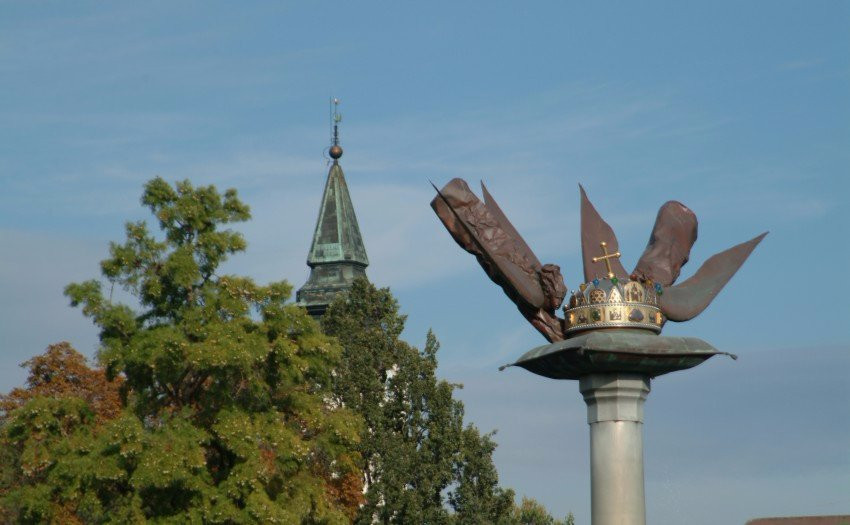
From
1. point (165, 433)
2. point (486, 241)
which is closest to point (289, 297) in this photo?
point (165, 433)

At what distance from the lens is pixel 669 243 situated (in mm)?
30828

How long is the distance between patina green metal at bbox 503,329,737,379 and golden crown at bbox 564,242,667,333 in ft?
0.54

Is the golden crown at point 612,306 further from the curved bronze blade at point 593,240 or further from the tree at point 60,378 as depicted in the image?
the tree at point 60,378

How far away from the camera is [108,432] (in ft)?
118

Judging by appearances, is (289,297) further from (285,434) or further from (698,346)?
(698,346)

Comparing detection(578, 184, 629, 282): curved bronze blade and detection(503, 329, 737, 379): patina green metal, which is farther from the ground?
detection(578, 184, 629, 282): curved bronze blade

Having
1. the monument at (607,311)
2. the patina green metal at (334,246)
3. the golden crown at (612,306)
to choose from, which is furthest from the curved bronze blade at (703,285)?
the patina green metal at (334,246)

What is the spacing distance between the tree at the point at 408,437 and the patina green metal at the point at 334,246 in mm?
26674

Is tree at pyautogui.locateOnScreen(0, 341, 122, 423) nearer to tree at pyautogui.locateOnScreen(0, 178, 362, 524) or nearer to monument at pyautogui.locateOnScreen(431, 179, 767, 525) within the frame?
tree at pyautogui.locateOnScreen(0, 178, 362, 524)

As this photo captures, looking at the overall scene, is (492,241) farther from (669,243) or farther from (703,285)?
(703,285)

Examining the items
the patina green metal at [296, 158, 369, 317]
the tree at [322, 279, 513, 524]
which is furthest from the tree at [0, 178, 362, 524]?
the patina green metal at [296, 158, 369, 317]

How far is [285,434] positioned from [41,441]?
17.9 feet

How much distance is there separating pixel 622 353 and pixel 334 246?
48125mm

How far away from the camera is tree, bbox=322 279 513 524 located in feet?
144
